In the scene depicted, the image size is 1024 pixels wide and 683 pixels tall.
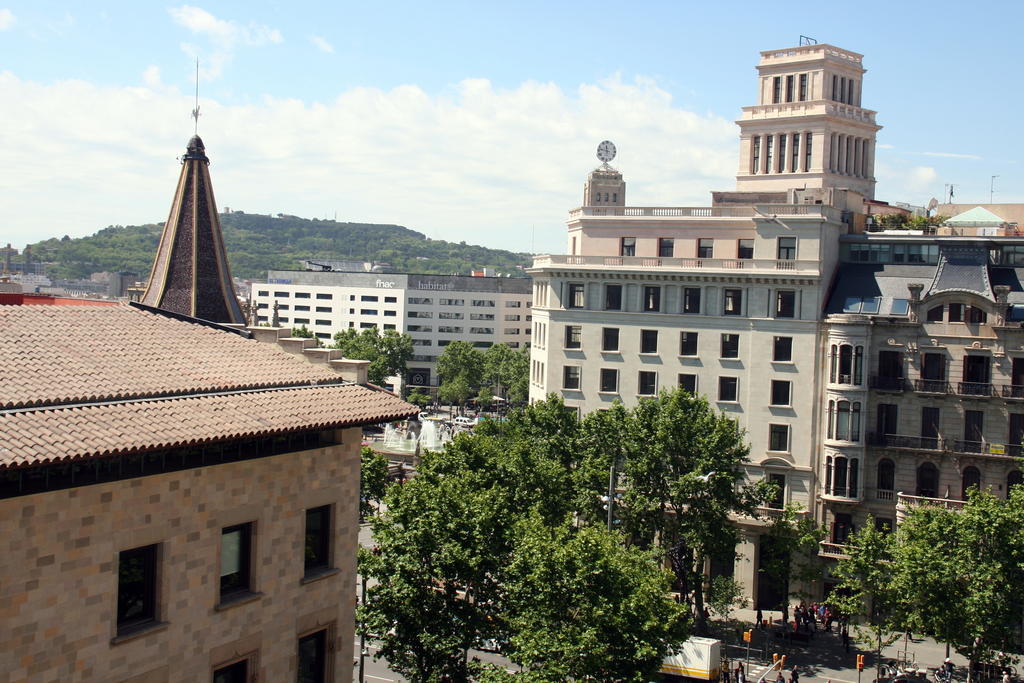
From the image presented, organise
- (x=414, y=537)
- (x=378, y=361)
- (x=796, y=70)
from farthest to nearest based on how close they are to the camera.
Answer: (x=378, y=361) < (x=796, y=70) < (x=414, y=537)

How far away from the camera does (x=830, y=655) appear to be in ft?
198

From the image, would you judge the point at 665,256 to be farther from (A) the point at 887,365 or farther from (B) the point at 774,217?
(A) the point at 887,365

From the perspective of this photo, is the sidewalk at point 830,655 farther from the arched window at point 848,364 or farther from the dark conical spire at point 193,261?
the dark conical spire at point 193,261

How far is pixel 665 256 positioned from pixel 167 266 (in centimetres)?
3613

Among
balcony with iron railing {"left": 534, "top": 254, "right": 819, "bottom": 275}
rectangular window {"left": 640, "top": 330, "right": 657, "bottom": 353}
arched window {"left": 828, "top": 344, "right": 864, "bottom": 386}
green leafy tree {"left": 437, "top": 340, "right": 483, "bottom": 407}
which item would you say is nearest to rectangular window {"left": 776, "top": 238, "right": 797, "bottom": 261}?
balcony with iron railing {"left": 534, "top": 254, "right": 819, "bottom": 275}

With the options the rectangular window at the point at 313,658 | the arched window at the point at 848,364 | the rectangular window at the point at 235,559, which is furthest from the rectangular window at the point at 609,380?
the rectangular window at the point at 235,559

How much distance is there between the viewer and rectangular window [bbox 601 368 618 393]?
7525 cm

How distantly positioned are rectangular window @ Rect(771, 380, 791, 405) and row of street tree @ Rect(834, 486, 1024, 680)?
16.8 meters

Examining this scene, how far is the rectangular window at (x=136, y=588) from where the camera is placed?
26016 millimetres

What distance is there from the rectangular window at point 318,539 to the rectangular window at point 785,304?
151ft

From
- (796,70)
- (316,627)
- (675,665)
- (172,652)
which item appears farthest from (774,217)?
(172,652)

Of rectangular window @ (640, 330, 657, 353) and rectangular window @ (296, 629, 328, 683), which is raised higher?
rectangular window @ (640, 330, 657, 353)

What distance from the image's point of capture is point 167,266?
53.4 meters

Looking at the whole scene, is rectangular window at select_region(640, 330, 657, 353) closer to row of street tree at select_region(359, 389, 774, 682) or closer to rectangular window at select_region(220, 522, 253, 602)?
row of street tree at select_region(359, 389, 774, 682)
